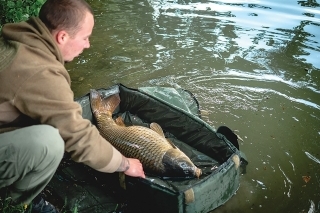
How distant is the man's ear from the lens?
2.01m

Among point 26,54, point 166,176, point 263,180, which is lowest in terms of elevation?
point 263,180

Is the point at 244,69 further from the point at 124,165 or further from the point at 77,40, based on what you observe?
the point at 77,40

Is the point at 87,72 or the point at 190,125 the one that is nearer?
the point at 190,125

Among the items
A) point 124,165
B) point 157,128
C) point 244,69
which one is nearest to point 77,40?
point 124,165

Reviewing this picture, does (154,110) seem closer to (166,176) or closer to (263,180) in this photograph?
(166,176)

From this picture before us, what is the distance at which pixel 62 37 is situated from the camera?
2.03m

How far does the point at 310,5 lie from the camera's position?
7258 millimetres

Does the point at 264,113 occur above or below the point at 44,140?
below

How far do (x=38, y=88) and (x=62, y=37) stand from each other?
1.38 ft

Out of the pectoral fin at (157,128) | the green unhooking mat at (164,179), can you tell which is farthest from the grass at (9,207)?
the pectoral fin at (157,128)

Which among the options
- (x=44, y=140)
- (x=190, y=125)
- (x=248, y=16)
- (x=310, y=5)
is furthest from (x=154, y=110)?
(x=310, y=5)

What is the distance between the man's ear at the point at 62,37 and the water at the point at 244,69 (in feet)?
5.57

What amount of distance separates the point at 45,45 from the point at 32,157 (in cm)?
62

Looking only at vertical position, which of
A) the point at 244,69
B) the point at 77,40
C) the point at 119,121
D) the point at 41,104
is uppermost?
the point at 77,40
